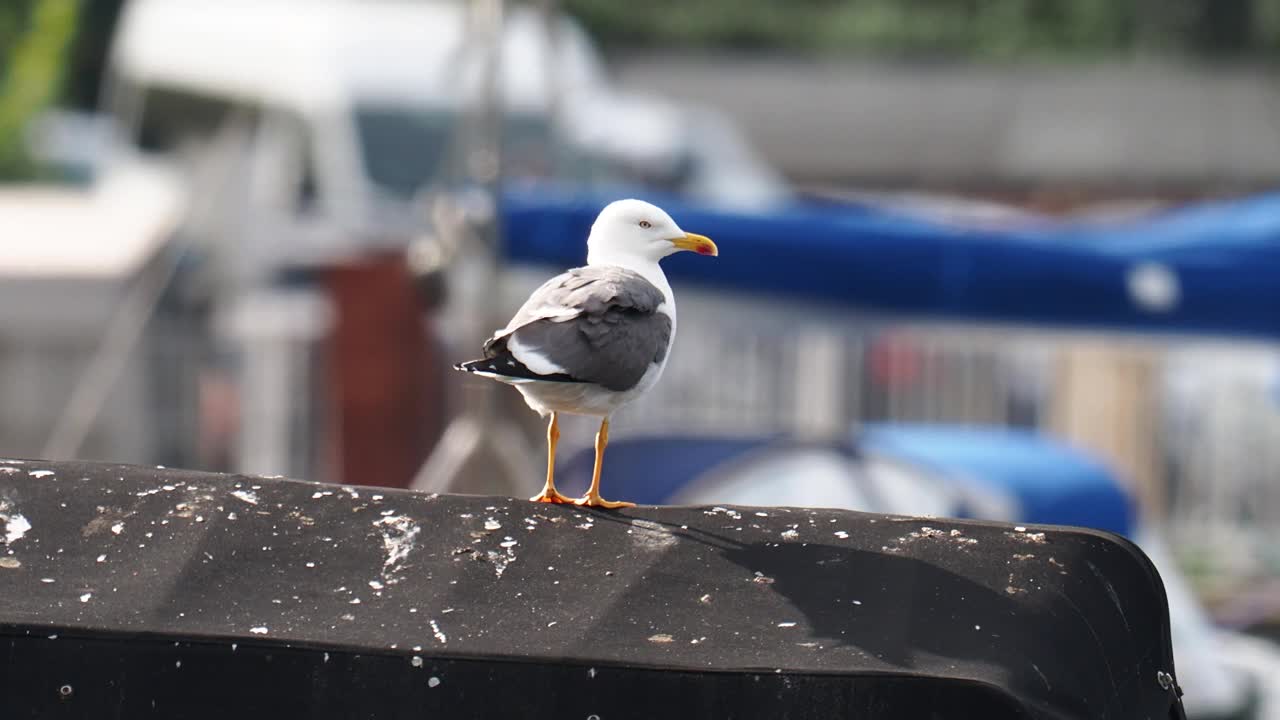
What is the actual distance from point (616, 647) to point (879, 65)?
1038 inches

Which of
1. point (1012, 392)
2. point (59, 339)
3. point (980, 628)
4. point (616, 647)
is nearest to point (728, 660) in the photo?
point (616, 647)

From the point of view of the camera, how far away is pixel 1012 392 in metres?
11.9

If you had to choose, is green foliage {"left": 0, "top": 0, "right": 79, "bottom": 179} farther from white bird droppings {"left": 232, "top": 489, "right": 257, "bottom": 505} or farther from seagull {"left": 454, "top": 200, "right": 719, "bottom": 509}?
white bird droppings {"left": 232, "top": 489, "right": 257, "bottom": 505}

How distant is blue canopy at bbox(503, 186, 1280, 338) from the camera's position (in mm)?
6891

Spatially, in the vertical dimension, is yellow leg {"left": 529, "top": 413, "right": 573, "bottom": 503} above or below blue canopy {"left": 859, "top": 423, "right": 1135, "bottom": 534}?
above

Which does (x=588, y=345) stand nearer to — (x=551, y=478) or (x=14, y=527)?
(x=551, y=478)

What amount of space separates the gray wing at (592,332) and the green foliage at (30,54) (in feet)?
55.1

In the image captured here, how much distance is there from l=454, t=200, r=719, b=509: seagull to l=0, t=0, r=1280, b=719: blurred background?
1.52m

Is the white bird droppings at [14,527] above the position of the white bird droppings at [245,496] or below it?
below

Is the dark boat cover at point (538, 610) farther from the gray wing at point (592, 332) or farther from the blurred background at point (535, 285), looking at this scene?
the blurred background at point (535, 285)

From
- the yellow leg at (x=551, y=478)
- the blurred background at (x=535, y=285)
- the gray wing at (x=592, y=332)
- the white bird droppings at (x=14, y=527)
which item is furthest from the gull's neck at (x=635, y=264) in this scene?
the blurred background at (x=535, y=285)

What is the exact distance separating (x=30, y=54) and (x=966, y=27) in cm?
1645

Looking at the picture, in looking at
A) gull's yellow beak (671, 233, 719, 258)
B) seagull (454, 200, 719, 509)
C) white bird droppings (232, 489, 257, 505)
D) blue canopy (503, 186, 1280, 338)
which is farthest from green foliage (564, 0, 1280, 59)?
white bird droppings (232, 489, 257, 505)

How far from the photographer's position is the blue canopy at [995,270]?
6891 millimetres
